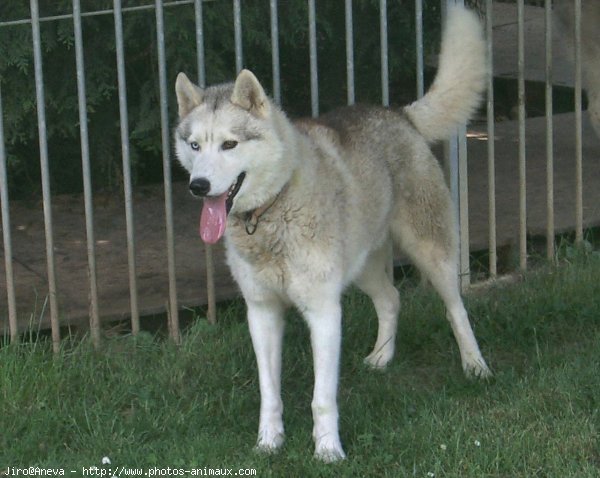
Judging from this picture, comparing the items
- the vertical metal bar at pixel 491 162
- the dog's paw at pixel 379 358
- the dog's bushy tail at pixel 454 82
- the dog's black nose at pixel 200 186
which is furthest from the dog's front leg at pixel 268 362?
the vertical metal bar at pixel 491 162

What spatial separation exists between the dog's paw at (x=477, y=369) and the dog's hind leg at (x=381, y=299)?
40cm

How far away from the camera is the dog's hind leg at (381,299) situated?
228 inches

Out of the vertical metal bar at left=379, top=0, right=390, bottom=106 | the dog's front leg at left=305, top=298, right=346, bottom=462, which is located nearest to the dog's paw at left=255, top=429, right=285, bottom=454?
the dog's front leg at left=305, top=298, right=346, bottom=462

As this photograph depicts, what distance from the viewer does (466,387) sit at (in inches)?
212

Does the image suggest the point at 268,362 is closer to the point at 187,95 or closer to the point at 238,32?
the point at 187,95

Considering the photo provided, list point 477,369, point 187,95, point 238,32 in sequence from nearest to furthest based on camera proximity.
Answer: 1. point 187,95
2. point 477,369
3. point 238,32

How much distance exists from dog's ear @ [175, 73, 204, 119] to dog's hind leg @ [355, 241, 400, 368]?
1.30m

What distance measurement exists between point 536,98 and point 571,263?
3813 millimetres

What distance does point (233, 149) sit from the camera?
15.4ft

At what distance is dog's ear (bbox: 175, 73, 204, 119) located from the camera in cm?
494

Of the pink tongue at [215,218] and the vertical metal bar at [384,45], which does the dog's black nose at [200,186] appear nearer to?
the pink tongue at [215,218]

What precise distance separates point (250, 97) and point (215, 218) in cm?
53

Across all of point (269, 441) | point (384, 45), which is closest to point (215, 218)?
point (269, 441)

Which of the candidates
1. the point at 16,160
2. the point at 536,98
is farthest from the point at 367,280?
the point at 536,98
